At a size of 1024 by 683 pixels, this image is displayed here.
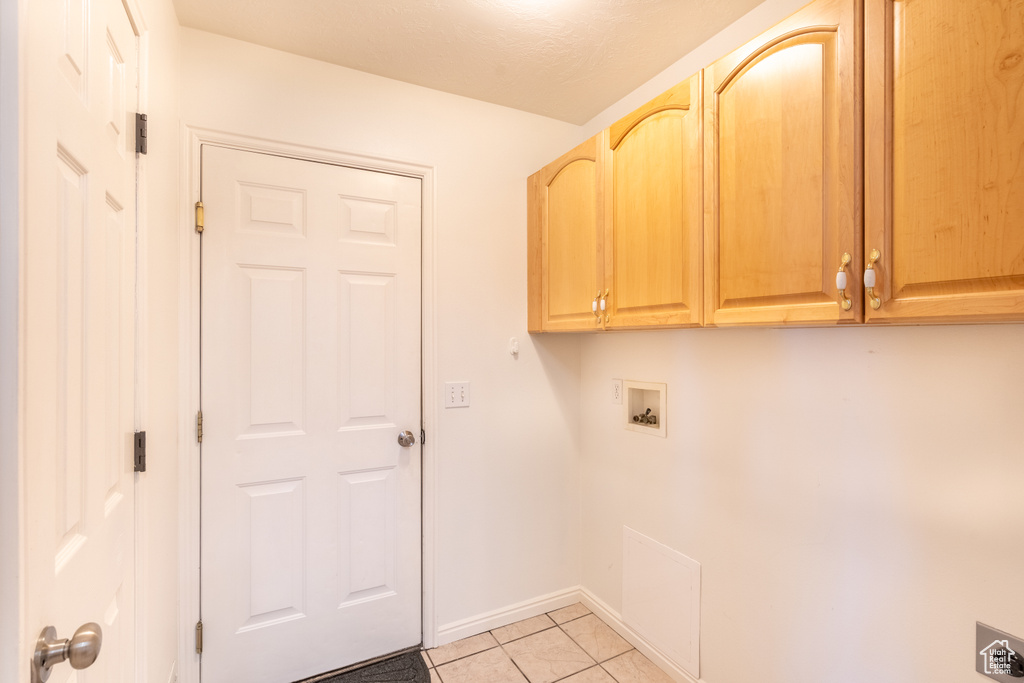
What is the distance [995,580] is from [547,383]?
5.31 ft

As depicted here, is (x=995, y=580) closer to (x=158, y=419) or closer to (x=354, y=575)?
(x=354, y=575)

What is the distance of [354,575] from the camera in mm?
1931

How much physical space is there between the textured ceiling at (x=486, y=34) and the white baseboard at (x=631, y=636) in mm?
2397

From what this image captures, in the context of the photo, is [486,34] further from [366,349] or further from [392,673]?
[392,673]

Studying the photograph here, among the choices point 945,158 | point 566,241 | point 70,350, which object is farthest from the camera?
point 566,241

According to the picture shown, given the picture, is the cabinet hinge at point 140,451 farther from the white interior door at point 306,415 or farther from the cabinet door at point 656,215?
the cabinet door at point 656,215

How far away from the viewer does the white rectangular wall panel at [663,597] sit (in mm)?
1782

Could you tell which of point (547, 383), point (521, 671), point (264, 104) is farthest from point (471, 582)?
point (264, 104)

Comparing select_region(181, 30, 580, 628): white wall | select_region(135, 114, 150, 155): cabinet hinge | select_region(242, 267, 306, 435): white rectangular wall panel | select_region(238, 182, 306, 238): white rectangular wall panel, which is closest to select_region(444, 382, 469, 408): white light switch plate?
select_region(181, 30, 580, 628): white wall

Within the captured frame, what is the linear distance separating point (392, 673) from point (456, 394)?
1148 mm

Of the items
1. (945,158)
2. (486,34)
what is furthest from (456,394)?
(945,158)

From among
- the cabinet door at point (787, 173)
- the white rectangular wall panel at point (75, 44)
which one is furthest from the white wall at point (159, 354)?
the cabinet door at point (787, 173)

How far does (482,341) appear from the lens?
219 centimetres

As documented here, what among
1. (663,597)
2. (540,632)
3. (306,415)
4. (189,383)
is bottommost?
(540,632)
